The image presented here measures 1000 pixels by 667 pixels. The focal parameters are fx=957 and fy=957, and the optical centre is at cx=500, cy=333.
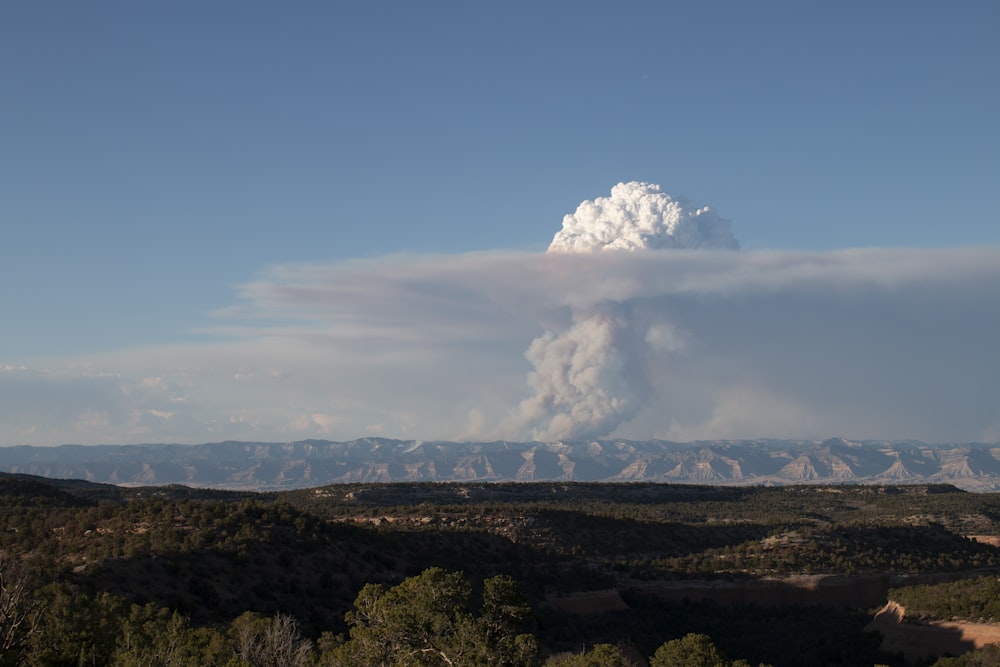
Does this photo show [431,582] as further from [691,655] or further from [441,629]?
[691,655]

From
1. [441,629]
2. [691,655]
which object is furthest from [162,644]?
[691,655]

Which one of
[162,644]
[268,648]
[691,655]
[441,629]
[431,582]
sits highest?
[431,582]

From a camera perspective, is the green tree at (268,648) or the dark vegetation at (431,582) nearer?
the dark vegetation at (431,582)

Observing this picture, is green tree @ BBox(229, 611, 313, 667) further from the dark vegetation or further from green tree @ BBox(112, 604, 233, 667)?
green tree @ BBox(112, 604, 233, 667)

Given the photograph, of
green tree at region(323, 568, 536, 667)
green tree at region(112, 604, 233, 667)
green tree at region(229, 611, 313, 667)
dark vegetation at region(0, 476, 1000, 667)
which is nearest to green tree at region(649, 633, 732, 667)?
dark vegetation at region(0, 476, 1000, 667)

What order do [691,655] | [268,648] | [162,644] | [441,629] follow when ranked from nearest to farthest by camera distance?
1. [441,629]
2. [162,644]
3. [268,648]
4. [691,655]

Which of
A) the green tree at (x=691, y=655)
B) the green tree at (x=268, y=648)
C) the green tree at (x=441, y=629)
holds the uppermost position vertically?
the green tree at (x=441, y=629)

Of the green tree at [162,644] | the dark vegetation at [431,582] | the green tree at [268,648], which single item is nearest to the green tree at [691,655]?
the dark vegetation at [431,582]

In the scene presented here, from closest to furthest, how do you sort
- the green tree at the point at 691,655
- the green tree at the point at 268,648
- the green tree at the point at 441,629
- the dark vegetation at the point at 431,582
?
the green tree at the point at 441,629
the dark vegetation at the point at 431,582
the green tree at the point at 268,648
the green tree at the point at 691,655

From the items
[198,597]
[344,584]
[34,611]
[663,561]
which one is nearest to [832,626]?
[663,561]

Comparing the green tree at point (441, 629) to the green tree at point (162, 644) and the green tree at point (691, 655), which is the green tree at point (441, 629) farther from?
the green tree at point (691, 655)
